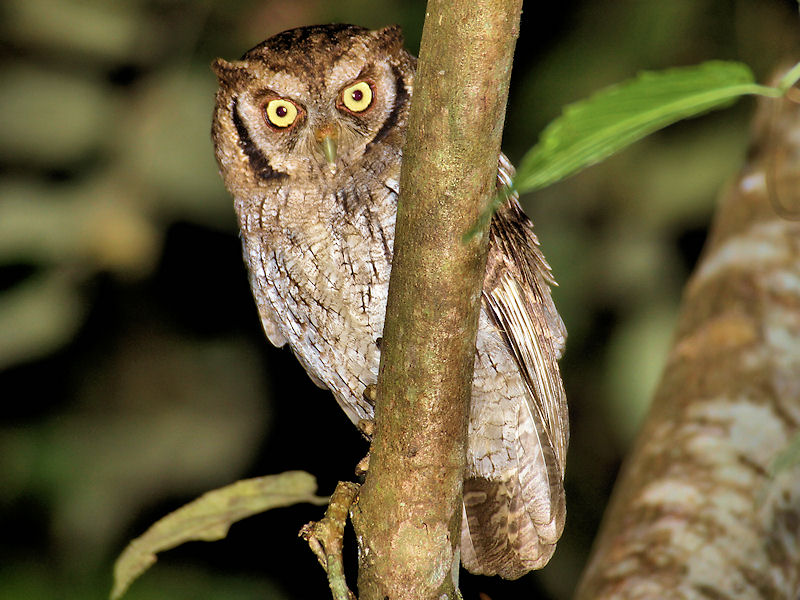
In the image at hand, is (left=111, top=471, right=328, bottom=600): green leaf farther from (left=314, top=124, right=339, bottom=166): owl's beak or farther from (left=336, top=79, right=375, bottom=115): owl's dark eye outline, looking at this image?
(left=336, top=79, right=375, bottom=115): owl's dark eye outline

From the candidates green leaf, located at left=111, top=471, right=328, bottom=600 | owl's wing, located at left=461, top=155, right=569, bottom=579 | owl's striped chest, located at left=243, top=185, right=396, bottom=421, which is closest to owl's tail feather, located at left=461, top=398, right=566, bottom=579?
owl's wing, located at left=461, top=155, right=569, bottom=579

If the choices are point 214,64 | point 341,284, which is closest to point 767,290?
point 341,284

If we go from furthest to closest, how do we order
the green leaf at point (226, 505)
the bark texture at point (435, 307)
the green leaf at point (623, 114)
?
1. the green leaf at point (226, 505)
2. the bark texture at point (435, 307)
3. the green leaf at point (623, 114)

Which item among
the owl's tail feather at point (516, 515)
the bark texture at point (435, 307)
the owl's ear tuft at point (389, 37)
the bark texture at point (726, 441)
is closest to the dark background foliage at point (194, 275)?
the bark texture at point (726, 441)

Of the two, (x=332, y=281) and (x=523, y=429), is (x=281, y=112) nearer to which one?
(x=332, y=281)

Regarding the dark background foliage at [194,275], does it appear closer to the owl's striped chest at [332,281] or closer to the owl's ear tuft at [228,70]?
the owl's ear tuft at [228,70]

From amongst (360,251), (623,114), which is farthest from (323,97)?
(623,114)
